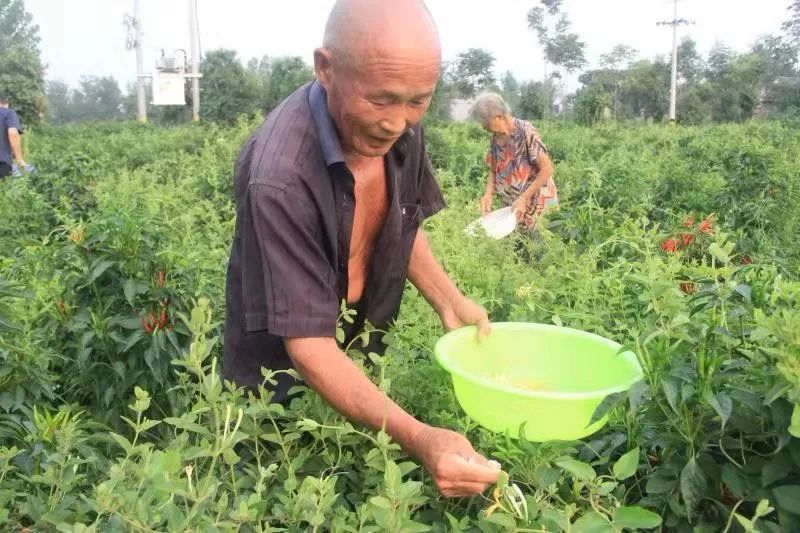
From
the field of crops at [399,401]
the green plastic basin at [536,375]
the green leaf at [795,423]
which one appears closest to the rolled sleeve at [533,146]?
the field of crops at [399,401]

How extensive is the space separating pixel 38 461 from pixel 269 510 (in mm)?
864

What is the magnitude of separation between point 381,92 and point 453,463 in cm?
73

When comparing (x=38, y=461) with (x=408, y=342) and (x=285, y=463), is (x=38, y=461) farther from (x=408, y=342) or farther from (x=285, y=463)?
(x=408, y=342)

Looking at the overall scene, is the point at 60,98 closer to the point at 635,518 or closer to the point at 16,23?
the point at 16,23

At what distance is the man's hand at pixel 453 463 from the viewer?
132 cm

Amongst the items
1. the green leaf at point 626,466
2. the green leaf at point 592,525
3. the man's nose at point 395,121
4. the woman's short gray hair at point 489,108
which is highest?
the man's nose at point 395,121

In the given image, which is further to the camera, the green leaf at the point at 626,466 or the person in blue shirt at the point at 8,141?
the person in blue shirt at the point at 8,141

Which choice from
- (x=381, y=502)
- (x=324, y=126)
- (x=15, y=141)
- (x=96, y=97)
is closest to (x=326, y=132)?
(x=324, y=126)

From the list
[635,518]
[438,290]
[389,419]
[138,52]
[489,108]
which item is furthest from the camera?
[138,52]

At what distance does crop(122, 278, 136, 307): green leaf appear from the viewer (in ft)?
9.40

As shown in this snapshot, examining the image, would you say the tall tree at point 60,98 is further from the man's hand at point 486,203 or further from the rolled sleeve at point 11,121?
the man's hand at point 486,203

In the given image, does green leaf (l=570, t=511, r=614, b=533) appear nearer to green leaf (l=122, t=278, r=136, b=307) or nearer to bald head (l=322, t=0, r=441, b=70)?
bald head (l=322, t=0, r=441, b=70)

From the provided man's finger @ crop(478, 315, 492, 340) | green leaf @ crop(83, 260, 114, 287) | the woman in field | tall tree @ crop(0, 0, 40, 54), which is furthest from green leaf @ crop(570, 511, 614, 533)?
tall tree @ crop(0, 0, 40, 54)

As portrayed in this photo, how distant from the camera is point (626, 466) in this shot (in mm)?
1244
